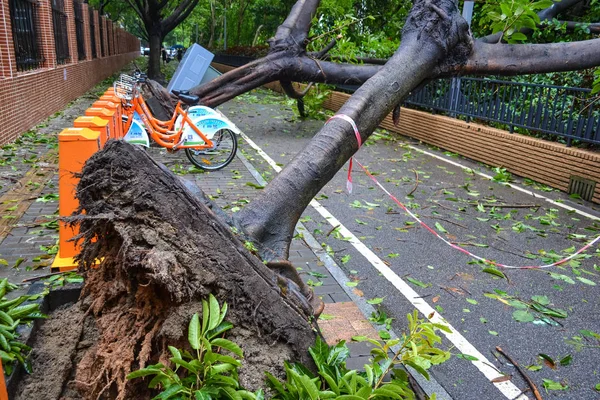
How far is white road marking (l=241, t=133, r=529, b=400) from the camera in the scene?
3.41 m

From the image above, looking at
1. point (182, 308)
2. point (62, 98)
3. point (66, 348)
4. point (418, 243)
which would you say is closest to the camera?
point (182, 308)

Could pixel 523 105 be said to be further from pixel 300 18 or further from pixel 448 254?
pixel 448 254

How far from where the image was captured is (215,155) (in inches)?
388

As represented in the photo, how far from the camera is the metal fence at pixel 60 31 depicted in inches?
617

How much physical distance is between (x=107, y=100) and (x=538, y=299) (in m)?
6.22

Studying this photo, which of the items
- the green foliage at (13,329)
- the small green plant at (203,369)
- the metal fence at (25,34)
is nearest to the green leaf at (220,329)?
the small green plant at (203,369)

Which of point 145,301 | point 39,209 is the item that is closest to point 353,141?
point 145,301

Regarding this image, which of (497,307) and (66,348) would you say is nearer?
(66,348)

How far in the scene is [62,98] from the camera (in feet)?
50.8

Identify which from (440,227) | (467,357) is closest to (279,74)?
(440,227)

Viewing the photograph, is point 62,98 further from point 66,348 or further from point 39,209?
point 66,348

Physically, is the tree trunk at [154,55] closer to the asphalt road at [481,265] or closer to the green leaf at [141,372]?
the asphalt road at [481,265]

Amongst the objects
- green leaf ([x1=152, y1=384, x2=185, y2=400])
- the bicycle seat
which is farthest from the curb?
the bicycle seat

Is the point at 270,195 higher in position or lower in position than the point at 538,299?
higher
